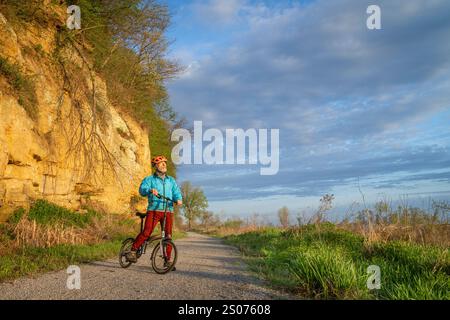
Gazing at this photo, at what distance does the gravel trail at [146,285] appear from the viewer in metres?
4.95

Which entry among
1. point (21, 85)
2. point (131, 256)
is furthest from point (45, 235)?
point (21, 85)

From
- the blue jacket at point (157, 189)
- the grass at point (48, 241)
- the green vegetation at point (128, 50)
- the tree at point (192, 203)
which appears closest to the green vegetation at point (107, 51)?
the green vegetation at point (128, 50)

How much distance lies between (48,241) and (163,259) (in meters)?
4.11

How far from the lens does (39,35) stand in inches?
539

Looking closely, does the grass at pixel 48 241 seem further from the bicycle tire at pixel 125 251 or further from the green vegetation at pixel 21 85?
the green vegetation at pixel 21 85

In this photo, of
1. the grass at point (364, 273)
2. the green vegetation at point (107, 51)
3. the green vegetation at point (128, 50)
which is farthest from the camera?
the green vegetation at point (128, 50)

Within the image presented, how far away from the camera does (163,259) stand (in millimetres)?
7238

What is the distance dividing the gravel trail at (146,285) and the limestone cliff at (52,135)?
203 inches

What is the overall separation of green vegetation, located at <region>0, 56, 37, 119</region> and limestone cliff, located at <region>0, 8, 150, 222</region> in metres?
0.07

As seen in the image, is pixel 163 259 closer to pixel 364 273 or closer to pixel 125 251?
pixel 125 251

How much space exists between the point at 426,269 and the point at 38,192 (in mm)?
11284

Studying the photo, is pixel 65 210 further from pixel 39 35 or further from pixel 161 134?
pixel 161 134
